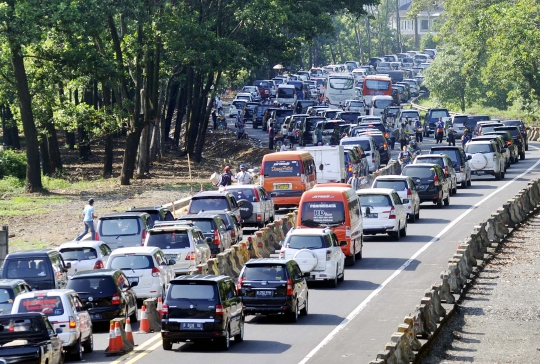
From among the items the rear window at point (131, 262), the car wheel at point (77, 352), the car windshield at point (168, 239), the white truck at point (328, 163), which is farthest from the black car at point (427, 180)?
the car wheel at point (77, 352)

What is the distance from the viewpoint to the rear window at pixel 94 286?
2277 centimetres

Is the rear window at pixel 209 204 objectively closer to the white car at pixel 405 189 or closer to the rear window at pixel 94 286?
the white car at pixel 405 189

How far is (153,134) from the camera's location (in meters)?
64.6

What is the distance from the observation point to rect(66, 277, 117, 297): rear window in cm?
2277

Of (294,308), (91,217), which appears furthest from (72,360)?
(91,217)

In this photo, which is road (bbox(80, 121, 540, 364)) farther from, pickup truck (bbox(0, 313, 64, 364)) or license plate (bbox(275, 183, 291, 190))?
license plate (bbox(275, 183, 291, 190))

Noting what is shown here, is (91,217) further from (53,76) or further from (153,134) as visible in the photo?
(153,134)

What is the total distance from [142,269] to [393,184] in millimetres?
15302

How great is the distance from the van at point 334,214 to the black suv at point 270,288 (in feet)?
22.3

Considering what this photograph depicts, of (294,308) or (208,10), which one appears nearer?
(294,308)

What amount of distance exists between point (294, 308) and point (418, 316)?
3255mm

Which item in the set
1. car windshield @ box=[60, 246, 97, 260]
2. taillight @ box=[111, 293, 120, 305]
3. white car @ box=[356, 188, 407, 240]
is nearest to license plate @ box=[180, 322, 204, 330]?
taillight @ box=[111, 293, 120, 305]

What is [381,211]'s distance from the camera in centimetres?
3512

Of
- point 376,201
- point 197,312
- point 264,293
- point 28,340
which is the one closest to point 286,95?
point 376,201
